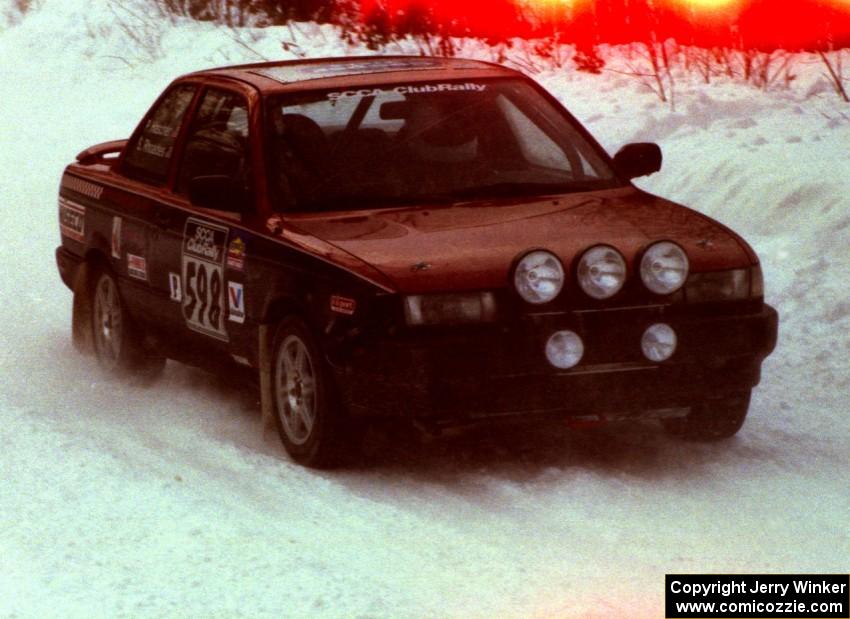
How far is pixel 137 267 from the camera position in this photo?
955 centimetres

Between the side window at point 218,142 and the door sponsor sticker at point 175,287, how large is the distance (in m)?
0.40

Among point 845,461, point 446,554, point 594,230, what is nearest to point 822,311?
point 845,461

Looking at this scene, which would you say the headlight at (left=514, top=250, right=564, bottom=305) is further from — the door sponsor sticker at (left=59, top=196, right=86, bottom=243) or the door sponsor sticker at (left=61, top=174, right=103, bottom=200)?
the door sponsor sticker at (left=59, top=196, right=86, bottom=243)

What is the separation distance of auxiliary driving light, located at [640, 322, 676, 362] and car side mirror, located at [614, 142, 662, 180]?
57.8 inches

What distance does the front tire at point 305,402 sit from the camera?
771cm

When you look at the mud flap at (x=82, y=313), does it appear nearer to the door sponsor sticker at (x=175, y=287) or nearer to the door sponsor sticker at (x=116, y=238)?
the door sponsor sticker at (x=116, y=238)

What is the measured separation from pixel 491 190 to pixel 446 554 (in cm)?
225

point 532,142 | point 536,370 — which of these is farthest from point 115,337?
point 536,370

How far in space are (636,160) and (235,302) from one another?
1930mm

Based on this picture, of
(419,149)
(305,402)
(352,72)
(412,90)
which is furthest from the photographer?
(352,72)

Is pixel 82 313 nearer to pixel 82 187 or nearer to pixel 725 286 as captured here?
pixel 82 187

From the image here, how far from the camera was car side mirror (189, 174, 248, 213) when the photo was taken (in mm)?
8359

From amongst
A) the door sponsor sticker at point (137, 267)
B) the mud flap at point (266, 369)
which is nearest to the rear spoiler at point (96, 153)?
the door sponsor sticker at point (137, 267)

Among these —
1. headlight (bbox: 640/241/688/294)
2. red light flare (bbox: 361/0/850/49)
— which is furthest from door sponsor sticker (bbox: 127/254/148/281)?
red light flare (bbox: 361/0/850/49)
